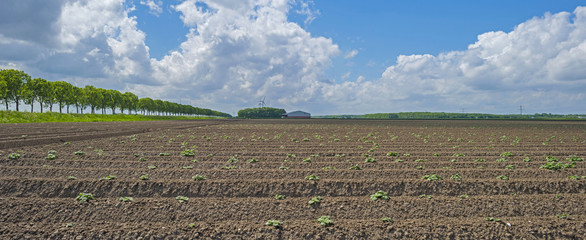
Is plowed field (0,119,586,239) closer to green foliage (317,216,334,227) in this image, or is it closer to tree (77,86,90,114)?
green foliage (317,216,334,227)

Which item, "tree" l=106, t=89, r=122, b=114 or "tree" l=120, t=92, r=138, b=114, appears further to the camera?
"tree" l=120, t=92, r=138, b=114

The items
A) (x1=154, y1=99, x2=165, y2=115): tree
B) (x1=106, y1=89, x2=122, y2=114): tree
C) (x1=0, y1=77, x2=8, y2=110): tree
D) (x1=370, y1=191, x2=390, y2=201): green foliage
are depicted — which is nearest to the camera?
(x1=370, y1=191, x2=390, y2=201): green foliage

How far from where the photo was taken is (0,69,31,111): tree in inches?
2682

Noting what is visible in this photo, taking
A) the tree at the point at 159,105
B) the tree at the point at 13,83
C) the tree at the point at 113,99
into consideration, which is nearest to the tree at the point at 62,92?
the tree at the point at 13,83

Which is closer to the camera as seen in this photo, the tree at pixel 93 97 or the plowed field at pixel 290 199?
the plowed field at pixel 290 199

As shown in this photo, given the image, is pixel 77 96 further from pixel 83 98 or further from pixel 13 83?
pixel 13 83

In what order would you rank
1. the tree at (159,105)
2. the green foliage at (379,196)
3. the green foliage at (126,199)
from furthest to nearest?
the tree at (159,105)
the green foliage at (379,196)
the green foliage at (126,199)

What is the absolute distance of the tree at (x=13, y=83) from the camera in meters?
68.1

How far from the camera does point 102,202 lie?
9391 millimetres

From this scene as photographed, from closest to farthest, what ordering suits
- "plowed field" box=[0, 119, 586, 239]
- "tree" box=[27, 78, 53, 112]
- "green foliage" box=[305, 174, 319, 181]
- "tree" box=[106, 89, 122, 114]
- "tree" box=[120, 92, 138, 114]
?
1. "plowed field" box=[0, 119, 586, 239]
2. "green foliage" box=[305, 174, 319, 181]
3. "tree" box=[27, 78, 53, 112]
4. "tree" box=[106, 89, 122, 114]
5. "tree" box=[120, 92, 138, 114]

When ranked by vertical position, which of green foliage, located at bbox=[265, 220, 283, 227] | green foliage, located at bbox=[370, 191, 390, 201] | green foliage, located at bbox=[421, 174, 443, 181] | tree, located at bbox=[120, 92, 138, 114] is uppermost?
tree, located at bbox=[120, 92, 138, 114]

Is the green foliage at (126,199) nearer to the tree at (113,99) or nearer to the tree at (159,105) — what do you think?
the tree at (113,99)

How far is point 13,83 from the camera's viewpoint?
69.1 m

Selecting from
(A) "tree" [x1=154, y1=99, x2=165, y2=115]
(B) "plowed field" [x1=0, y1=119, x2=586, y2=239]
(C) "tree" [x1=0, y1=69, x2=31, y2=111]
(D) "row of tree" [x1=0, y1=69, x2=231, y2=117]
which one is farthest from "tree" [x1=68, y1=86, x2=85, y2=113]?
(B) "plowed field" [x1=0, y1=119, x2=586, y2=239]
